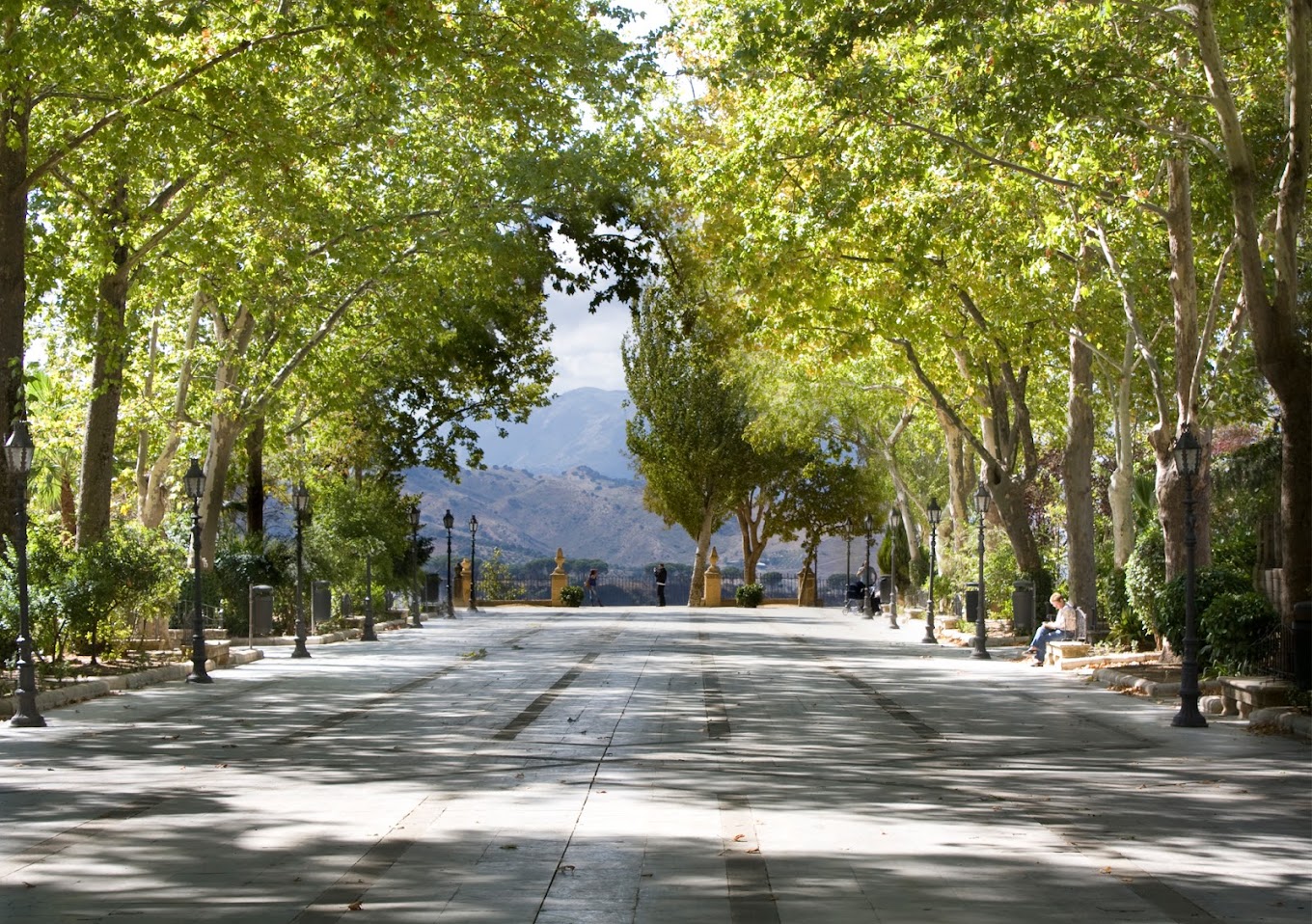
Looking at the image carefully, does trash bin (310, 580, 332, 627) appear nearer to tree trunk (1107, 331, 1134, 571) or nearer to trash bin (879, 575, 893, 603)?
tree trunk (1107, 331, 1134, 571)

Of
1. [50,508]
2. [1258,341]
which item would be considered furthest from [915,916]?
[50,508]

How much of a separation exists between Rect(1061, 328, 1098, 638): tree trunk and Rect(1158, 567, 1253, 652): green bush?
322 inches

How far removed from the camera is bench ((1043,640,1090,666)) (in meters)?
26.6

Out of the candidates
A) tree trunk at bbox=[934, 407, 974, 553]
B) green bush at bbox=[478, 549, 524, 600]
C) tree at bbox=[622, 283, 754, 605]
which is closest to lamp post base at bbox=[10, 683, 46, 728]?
tree trunk at bbox=[934, 407, 974, 553]

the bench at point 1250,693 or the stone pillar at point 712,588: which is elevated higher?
the stone pillar at point 712,588

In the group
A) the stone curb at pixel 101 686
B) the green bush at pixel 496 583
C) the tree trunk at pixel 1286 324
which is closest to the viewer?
the tree trunk at pixel 1286 324

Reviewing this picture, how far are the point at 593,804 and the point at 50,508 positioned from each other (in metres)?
40.0

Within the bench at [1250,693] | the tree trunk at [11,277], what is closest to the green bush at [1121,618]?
the bench at [1250,693]

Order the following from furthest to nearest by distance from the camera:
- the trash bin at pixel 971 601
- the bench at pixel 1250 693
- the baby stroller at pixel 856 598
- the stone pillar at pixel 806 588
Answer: the stone pillar at pixel 806 588
the baby stroller at pixel 856 598
the trash bin at pixel 971 601
the bench at pixel 1250 693

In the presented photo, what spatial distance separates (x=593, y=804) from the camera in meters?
10.9

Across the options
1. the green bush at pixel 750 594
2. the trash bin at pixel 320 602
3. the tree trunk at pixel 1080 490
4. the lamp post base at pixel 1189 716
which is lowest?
the lamp post base at pixel 1189 716

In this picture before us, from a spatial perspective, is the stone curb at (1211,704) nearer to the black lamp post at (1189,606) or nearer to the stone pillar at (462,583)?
the black lamp post at (1189,606)

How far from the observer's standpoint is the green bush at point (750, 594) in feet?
218

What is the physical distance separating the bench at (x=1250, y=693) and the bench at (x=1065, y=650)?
7853mm
